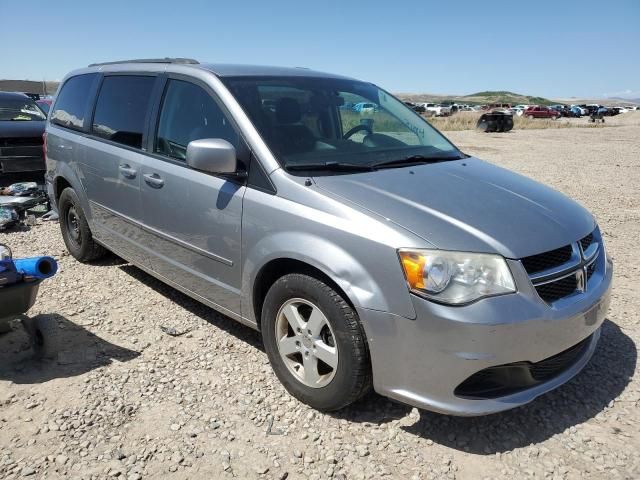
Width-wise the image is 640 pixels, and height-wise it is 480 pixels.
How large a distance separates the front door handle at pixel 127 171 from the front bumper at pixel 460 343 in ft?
7.37

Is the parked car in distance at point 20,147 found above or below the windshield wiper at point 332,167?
below

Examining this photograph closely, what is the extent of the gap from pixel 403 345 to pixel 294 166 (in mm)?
1174

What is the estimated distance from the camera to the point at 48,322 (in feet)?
10.7

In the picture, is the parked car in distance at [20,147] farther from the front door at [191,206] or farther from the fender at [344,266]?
the fender at [344,266]

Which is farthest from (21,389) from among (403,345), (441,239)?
(441,239)

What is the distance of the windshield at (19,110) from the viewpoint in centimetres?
941

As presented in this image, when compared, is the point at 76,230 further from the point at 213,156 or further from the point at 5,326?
the point at 213,156

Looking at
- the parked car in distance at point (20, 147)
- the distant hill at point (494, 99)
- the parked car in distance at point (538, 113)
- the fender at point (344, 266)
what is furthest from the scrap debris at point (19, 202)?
the distant hill at point (494, 99)

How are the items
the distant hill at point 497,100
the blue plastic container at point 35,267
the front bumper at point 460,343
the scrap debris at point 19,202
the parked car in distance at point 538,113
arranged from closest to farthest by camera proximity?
the front bumper at point 460,343 < the blue plastic container at point 35,267 < the scrap debris at point 19,202 < the parked car in distance at point 538,113 < the distant hill at point 497,100

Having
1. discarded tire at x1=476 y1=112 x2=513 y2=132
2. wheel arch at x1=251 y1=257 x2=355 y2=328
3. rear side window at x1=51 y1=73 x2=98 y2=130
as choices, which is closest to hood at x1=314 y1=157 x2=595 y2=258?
wheel arch at x1=251 y1=257 x2=355 y2=328

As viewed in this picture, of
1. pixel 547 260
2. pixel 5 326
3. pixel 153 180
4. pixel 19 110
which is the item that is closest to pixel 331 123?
pixel 153 180

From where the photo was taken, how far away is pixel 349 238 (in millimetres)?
2449

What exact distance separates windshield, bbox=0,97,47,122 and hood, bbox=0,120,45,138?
51cm

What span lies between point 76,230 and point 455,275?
4.18 metres
